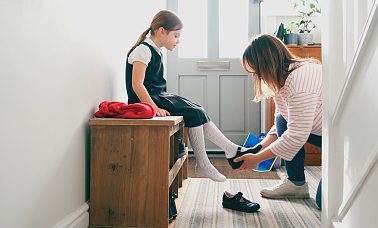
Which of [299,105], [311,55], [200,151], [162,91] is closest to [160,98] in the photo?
[162,91]

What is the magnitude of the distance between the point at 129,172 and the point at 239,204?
55 cm

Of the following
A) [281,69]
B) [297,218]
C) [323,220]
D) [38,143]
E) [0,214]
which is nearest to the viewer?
[0,214]

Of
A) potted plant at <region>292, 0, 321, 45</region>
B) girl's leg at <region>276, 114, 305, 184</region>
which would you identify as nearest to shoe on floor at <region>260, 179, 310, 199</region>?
girl's leg at <region>276, 114, 305, 184</region>

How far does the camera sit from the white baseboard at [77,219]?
1332mm

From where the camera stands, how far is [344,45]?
1.24 metres

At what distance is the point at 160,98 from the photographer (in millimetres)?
1981

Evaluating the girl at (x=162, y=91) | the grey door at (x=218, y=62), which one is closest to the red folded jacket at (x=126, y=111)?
the girl at (x=162, y=91)

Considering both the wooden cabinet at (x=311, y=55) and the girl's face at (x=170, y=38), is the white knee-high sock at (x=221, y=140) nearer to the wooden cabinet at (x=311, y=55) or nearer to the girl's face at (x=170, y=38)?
the girl's face at (x=170, y=38)

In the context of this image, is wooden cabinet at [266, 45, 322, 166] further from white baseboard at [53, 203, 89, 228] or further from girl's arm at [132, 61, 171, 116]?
white baseboard at [53, 203, 89, 228]

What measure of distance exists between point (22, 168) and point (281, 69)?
1190mm

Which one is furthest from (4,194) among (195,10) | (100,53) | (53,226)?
(195,10)

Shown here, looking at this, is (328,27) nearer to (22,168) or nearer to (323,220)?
(323,220)

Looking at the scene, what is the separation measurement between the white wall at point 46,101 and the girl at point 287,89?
0.70m

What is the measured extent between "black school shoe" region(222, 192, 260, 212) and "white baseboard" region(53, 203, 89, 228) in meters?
0.63
